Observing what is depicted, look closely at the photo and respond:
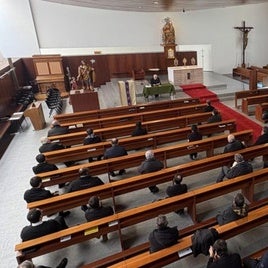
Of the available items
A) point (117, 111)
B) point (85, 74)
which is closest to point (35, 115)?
point (85, 74)

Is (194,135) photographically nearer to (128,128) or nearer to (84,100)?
(128,128)

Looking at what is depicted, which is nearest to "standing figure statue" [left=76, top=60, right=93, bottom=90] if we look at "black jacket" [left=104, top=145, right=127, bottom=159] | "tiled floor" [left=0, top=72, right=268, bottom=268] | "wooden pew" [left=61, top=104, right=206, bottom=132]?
"wooden pew" [left=61, top=104, right=206, bottom=132]

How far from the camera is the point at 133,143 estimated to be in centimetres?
566

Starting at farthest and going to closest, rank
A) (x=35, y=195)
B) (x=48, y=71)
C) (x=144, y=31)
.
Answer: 1. (x=144, y=31)
2. (x=48, y=71)
3. (x=35, y=195)

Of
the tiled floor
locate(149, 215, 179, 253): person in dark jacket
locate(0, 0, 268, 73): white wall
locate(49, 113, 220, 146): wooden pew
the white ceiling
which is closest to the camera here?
locate(149, 215, 179, 253): person in dark jacket

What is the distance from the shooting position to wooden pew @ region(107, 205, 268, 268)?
8.48ft

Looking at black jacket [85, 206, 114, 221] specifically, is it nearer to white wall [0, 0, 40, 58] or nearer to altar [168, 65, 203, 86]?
altar [168, 65, 203, 86]

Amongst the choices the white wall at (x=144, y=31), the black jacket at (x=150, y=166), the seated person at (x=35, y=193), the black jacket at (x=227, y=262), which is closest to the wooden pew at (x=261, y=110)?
the black jacket at (x=150, y=166)

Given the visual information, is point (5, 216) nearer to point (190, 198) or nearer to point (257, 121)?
point (190, 198)

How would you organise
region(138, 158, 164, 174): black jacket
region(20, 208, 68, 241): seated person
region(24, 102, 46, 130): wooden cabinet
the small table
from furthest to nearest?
the small table, region(24, 102, 46, 130): wooden cabinet, region(138, 158, 164, 174): black jacket, region(20, 208, 68, 241): seated person

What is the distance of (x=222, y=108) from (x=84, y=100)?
15.0 feet

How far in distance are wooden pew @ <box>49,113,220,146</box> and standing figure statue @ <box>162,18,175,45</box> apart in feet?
20.6

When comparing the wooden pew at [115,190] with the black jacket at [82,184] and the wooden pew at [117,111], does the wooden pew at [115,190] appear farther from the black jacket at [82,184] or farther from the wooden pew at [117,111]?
the wooden pew at [117,111]

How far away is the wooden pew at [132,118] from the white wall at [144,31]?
5647mm
